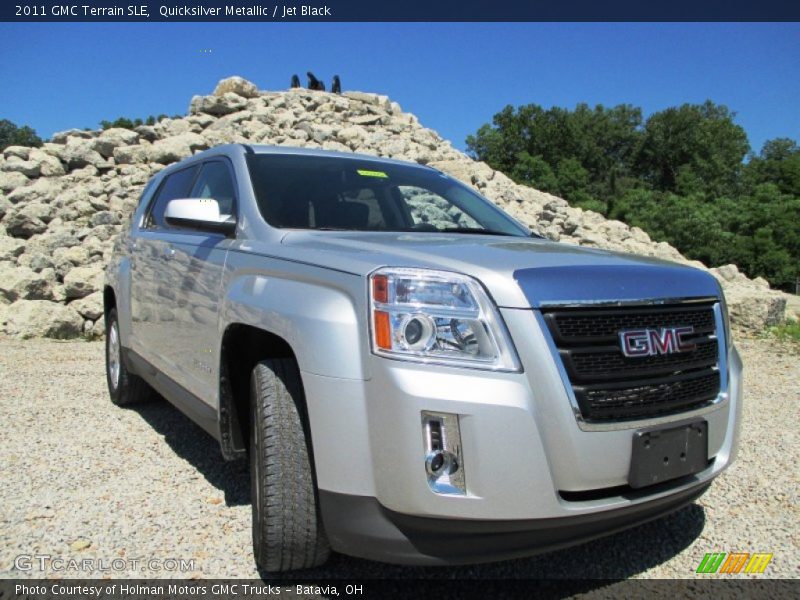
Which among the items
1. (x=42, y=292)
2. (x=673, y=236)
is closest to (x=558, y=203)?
(x=42, y=292)

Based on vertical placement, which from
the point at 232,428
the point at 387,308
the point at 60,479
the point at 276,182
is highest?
the point at 276,182

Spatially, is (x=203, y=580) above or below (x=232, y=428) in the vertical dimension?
below

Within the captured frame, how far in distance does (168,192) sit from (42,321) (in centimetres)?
555

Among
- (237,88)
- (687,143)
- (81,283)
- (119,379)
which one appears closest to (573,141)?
(687,143)

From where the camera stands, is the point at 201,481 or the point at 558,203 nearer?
the point at 201,481

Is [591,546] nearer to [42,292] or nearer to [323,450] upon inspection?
[323,450]

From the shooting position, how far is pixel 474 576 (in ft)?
8.46

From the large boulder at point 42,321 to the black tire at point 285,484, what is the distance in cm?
771

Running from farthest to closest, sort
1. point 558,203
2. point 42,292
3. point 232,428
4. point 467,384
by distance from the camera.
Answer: point 558,203 → point 42,292 → point 232,428 → point 467,384

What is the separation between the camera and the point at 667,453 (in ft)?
7.18

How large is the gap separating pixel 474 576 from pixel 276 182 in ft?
6.60

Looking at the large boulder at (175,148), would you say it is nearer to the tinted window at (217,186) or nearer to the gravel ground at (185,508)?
the gravel ground at (185,508)

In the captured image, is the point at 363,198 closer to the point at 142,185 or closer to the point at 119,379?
the point at 119,379
